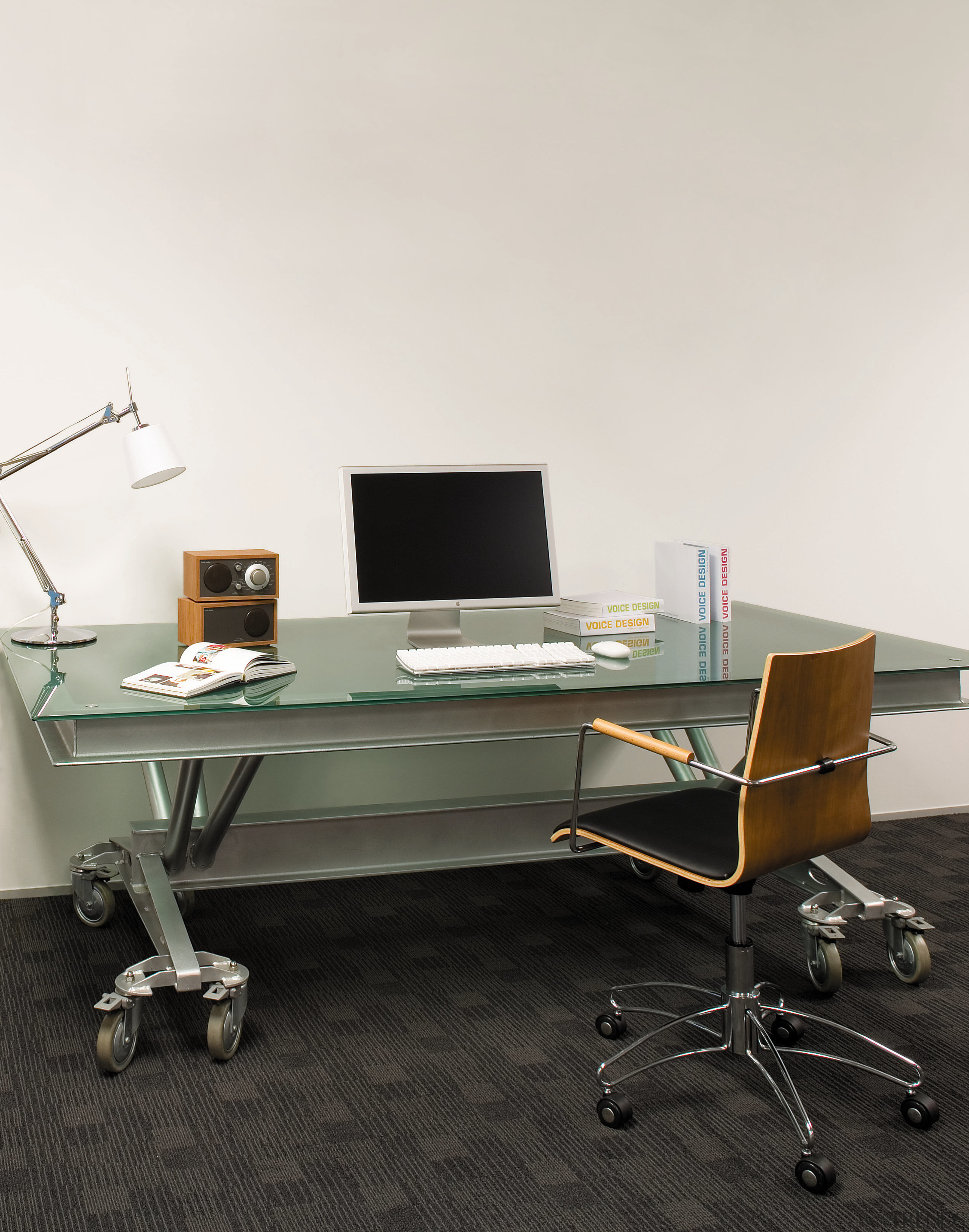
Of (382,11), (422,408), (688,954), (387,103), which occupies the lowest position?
(688,954)

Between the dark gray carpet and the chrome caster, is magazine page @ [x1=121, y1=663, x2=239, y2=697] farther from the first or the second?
the dark gray carpet

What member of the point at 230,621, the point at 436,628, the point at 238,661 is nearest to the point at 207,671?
the point at 238,661

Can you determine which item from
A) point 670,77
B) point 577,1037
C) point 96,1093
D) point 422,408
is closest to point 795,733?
point 577,1037

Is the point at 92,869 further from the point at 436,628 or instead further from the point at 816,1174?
the point at 816,1174

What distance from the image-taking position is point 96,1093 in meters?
2.17

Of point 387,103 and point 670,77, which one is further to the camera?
point 670,77

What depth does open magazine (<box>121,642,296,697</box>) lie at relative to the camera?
2.17 metres

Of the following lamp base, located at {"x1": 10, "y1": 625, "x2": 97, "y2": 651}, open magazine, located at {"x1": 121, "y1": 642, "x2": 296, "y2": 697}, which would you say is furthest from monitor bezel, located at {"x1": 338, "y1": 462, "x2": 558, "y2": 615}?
lamp base, located at {"x1": 10, "y1": 625, "x2": 97, "y2": 651}

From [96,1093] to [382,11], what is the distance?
304cm

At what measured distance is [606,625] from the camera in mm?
2939

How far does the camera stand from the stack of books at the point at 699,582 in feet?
10.2

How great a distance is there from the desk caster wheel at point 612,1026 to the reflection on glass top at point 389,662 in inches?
29.5

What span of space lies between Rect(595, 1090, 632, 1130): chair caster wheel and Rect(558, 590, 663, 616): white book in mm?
1283

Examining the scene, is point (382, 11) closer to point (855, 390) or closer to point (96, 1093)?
point (855, 390)
